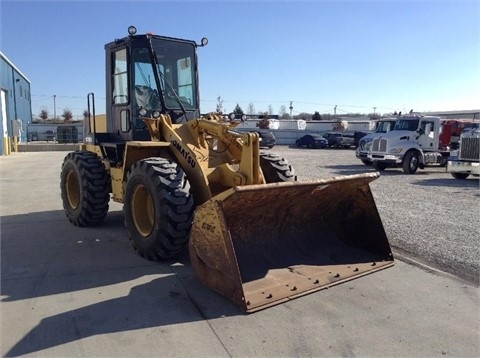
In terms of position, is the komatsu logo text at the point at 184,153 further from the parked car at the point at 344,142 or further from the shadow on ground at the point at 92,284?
the parked car at the point at 344,142

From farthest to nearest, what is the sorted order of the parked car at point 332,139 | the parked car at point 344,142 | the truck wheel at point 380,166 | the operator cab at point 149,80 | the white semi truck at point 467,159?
the parked car at point 332,139
the parked car at point 344,142
the truck wheel at point 380,166
the white semi truck at point 467,159
the operator cab at point 149,80

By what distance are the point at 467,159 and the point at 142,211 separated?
45.0ft

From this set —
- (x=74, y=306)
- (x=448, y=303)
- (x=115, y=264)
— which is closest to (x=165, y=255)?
(x=115, y=264)

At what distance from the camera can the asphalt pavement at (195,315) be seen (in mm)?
3443

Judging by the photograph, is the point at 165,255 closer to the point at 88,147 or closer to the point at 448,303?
the point at 448,303

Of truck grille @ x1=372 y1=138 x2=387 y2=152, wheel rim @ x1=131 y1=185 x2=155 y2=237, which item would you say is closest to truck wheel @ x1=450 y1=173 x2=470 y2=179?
truck grille @ x1=372 y1=138 x2=387 y2=152

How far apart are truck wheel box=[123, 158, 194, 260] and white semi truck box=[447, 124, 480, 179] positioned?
13.4m

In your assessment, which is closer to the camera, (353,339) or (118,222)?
(353,339)

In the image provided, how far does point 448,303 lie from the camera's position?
14.3ft

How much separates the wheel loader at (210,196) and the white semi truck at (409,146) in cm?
1339

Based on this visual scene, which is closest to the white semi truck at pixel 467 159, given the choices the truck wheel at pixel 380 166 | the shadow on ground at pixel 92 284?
the truck wheel at pixel 380 166

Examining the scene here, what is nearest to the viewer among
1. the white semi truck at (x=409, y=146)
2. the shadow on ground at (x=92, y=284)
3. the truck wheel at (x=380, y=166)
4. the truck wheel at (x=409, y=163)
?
the shadow on ground at (x=92, y=284)

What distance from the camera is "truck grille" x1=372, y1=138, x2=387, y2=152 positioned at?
61.5 feet

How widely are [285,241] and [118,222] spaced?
3.74 metres
